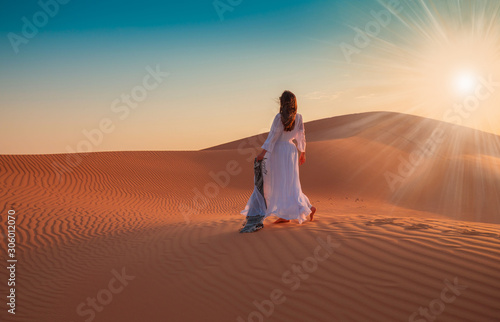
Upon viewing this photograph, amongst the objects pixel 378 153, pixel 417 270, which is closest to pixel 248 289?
pixel 417 270

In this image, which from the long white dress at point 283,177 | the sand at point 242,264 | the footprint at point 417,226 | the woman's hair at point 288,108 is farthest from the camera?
the long white dress at point 283,177

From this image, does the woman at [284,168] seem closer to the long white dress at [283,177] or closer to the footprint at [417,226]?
the long white dress at [283,177]

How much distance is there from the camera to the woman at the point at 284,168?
6.11m

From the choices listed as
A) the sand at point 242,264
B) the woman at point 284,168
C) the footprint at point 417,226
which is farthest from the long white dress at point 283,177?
the footprint at point 417,226

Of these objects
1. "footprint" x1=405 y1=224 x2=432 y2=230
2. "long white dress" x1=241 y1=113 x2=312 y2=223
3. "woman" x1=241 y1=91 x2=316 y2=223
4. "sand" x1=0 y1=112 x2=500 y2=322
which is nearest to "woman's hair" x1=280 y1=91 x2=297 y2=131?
"woman" x1=241 y1=91 x2=316 y2=223

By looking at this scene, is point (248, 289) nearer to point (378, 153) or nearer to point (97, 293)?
point (97, 293)

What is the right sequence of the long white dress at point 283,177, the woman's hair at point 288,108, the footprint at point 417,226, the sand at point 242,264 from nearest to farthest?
1. the sand at point 242,264
2. the footprint at point 417,226
3. the woman's hair at point 288,108
4. the long white dress at point 283,177

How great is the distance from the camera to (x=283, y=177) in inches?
244

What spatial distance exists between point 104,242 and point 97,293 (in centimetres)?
327

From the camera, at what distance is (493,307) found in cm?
311

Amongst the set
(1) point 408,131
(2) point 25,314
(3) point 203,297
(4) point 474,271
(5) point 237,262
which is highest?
(1) point 408,131

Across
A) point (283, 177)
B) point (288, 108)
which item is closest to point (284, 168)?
point (283, 177)

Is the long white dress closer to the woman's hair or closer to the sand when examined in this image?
the woman's hair

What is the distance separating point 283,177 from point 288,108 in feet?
4.16
